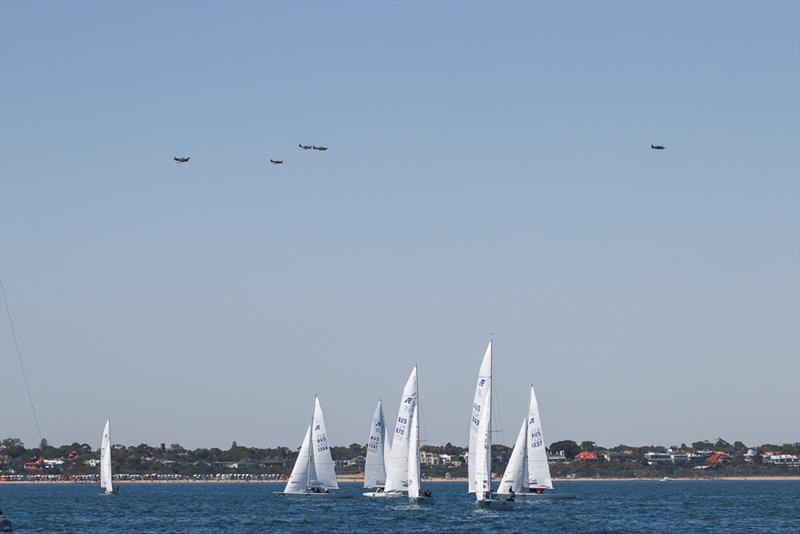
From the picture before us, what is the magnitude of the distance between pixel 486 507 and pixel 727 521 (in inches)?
910

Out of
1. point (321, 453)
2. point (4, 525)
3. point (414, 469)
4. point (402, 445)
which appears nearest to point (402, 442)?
point (402, 445)

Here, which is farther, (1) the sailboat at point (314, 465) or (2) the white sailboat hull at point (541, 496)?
(1) the sailboat at point (314, 465)

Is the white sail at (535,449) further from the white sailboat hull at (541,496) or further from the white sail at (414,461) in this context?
the white sail at (414,461)

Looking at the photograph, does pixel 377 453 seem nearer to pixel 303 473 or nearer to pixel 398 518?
pixel 303 473

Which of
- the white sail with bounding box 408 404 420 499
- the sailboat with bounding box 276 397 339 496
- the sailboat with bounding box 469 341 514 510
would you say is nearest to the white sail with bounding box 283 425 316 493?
the sailboat with bounding box 276 397 339 496

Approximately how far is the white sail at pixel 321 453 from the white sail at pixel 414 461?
85.0 ft

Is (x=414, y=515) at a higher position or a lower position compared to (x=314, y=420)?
lower

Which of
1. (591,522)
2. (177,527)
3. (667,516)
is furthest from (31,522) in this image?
(667,516)

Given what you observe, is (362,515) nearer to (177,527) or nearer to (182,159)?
(177,527)

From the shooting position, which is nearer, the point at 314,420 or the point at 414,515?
the point at 414,515

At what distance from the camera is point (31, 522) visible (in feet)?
421

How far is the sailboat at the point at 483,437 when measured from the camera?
12388 centimetres

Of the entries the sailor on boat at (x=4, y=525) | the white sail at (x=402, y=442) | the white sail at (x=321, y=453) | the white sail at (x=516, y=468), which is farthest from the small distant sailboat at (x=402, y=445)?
the sailor on boat at (x=4, y=525)

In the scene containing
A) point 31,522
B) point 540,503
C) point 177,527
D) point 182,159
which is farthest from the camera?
point 540,503
